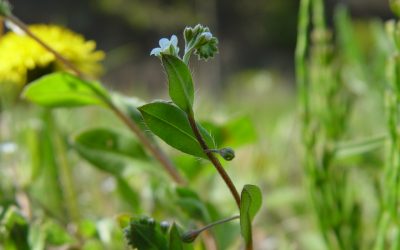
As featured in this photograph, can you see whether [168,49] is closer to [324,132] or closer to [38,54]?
[324,132]

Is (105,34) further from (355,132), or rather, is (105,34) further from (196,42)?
(196,42)

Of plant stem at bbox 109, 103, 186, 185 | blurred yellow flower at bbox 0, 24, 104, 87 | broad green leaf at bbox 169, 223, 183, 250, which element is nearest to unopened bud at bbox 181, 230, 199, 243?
broad green leaf at bbox 169, 223, 183, 250

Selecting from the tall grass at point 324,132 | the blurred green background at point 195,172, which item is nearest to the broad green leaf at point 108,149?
the blurred green background at point 195,172

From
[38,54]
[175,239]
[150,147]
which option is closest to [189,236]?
[175,239]

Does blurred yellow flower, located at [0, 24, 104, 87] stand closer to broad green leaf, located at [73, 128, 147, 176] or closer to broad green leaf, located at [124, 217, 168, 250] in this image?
broad green leaf, located at [73, 128, 147, 176]

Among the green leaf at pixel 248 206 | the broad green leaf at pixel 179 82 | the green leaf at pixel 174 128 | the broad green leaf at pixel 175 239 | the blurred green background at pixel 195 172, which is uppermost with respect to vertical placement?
the broad green leaf at pixel 179 82

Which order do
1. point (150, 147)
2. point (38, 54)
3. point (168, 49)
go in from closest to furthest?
point (168, 49) → point (150, 147) → point (38, 54)

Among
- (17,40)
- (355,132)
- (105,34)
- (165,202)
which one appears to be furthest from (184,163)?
(105,34)

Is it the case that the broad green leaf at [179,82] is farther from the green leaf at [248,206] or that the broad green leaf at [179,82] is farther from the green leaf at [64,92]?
the green leaf at [64,92]
